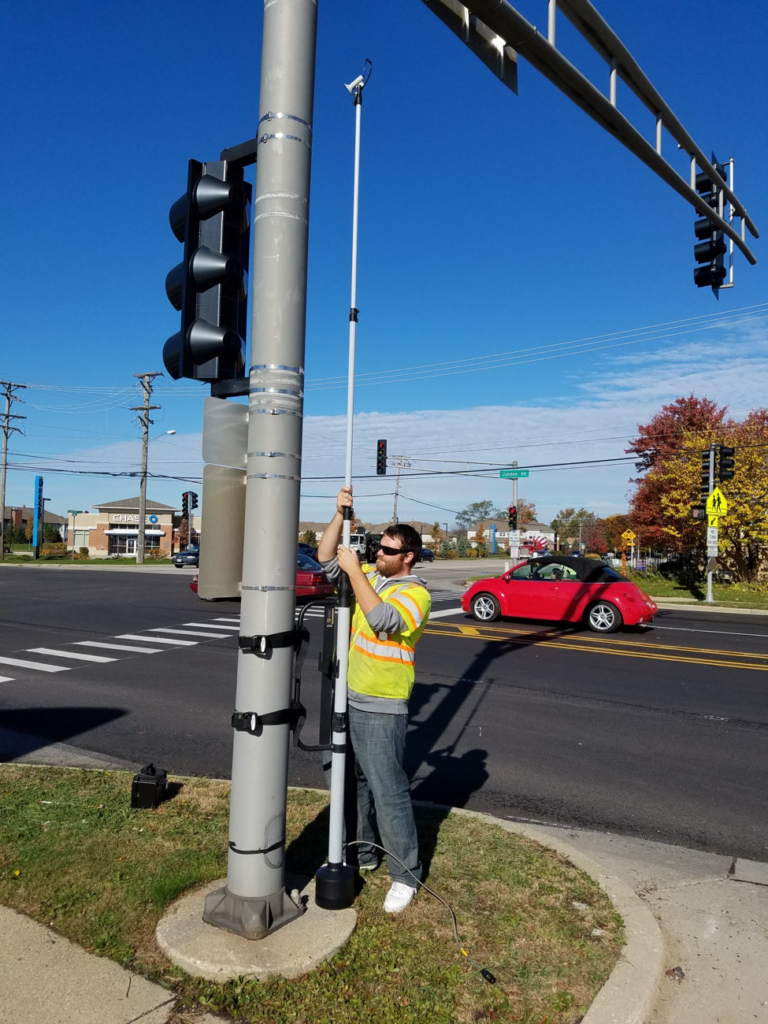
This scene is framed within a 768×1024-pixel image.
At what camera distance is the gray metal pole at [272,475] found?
340cm

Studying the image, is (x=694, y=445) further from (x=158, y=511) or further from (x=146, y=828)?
(x=158, y=511)

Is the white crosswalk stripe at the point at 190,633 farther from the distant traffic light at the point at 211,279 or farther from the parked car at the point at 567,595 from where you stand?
the distant traffic light at the point at 211,279

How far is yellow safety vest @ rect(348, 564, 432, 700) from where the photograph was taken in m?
3.87

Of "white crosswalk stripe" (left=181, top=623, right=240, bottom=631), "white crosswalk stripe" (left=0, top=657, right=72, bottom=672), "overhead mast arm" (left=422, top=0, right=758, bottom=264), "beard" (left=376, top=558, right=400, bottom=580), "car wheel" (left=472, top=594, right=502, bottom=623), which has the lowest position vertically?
"white crosswalk stripe" (left=0, top=657, right=72, bottom=672)

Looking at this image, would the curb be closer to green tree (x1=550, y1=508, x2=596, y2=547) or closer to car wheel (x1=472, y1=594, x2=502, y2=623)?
car wheel (x1=472, y1=594, x2=502, y2=623)

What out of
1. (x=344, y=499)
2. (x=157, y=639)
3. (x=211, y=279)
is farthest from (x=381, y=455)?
(x=211, y=279)

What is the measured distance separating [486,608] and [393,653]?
552 inches

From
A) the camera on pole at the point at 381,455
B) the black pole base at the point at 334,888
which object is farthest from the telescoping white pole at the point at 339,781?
the camera on pole at the point at 381,455

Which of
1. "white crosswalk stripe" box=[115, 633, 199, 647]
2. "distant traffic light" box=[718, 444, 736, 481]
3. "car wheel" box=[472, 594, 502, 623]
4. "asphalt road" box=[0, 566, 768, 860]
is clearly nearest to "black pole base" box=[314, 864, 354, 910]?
"asphalt road" box=[0, 566, 768, 860]

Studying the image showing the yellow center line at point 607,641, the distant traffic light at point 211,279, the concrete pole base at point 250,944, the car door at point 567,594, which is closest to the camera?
the concrete pole base at point 250,944

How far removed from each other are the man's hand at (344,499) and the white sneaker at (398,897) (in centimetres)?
187

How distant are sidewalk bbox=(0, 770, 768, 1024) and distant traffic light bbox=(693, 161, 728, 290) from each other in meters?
6.71

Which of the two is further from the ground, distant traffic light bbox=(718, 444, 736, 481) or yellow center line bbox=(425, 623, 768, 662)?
distant traffic light bbox=(718, 444, 736, 481)

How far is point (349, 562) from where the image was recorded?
144 inches
